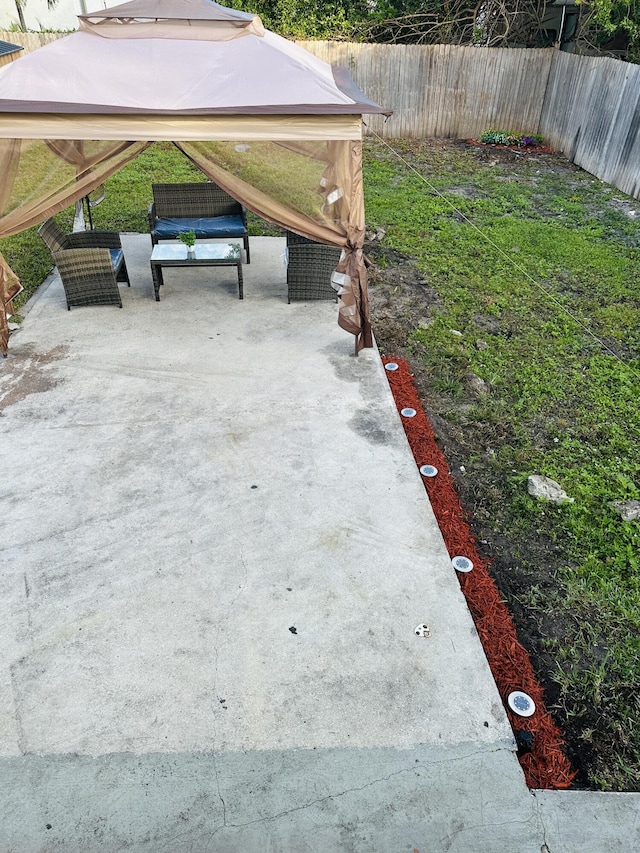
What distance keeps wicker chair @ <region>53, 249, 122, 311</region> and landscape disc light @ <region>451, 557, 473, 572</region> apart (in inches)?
185

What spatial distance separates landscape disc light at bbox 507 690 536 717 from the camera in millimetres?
3004

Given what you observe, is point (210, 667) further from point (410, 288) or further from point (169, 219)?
point (169, 219)

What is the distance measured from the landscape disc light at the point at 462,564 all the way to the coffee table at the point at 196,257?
4.15 metres

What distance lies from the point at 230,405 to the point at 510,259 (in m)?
4.97

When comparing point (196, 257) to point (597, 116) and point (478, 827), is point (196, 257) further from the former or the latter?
point (597, 116)

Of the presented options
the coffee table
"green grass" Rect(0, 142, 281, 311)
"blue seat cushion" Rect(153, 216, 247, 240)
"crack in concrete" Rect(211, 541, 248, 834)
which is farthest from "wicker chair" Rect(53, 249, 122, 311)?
"crack in concrete" Rect(211, 541, 248, 834)

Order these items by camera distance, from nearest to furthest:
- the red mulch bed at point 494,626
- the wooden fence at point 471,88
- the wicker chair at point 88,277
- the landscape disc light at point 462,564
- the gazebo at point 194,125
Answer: the red mulch bed at point 494,626 → the landscape disc light at point 462,564 → the gazebo at point 194,125 → the wicker chair at point 88,277 → the wooden fence at point 471,88

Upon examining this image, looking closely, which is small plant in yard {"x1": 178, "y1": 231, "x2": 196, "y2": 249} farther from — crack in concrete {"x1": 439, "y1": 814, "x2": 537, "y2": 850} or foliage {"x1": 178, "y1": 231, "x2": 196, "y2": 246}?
crack in concrete {"x1": 439, "y1": 814, "x2": 537, "y2": 850}

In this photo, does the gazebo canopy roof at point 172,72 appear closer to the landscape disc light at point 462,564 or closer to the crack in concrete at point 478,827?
the landscape disc light at point 462,564

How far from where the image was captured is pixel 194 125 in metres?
4.71

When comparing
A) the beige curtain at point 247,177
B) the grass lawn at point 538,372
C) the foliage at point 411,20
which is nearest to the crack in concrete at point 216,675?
the grass lawn at point 538,372

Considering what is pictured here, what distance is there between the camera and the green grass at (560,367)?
3.38 metres

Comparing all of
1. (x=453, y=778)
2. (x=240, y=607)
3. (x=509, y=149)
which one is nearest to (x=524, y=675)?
(x=453, y=778)

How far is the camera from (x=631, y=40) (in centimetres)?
1238
